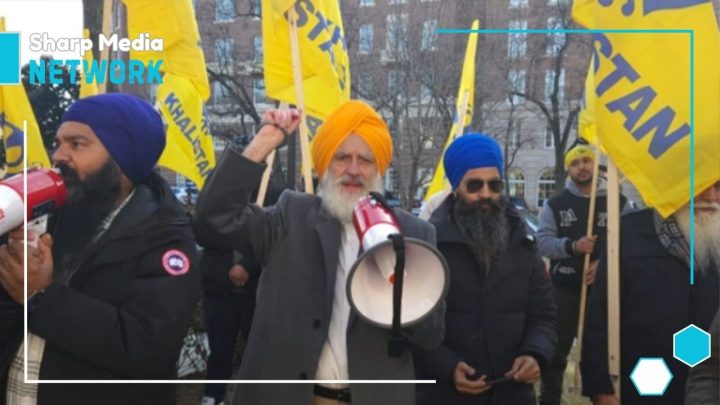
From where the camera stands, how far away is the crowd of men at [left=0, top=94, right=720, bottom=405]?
2012 millimetres

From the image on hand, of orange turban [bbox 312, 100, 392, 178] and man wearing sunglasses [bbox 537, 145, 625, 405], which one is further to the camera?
man wearing sunglasses [bbox 537, 145, 625, 405]

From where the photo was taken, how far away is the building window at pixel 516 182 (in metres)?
36.3

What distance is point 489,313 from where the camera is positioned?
2.89 m

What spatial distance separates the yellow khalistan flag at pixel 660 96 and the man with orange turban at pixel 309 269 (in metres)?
1.29

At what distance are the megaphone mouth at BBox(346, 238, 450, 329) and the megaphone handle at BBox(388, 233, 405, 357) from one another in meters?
0.03

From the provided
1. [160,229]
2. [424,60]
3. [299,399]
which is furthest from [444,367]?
[424,60]

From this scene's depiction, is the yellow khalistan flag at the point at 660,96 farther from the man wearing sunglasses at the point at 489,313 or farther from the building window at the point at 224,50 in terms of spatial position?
the building window at the point at 224,50

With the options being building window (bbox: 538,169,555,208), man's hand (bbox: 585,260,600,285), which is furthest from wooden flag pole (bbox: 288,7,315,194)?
building window (bbox: 538,169,555,208)

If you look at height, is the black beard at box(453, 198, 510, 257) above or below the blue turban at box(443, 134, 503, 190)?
below

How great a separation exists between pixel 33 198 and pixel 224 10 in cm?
2057

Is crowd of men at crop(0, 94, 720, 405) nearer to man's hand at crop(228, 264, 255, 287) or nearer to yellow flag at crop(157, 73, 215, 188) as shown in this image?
man's hand at crop(228, 264, 255, 287)

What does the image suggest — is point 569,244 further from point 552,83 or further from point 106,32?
point 552,83

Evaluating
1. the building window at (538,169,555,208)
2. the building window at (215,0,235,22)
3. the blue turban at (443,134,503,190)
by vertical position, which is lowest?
the building window at (538,169,555,208)

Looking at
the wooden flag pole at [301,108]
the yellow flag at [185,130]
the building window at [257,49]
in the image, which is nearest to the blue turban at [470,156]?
the wooden flag pole at [301,108]
